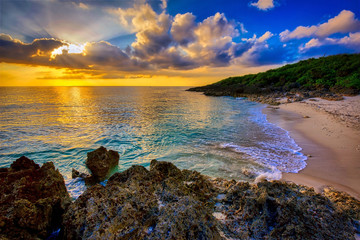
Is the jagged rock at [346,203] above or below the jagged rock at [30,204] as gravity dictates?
below

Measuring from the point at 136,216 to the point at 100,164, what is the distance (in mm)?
3740

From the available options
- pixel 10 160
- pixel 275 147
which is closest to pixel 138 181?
pixel 275 147

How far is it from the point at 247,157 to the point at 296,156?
83.5 inches

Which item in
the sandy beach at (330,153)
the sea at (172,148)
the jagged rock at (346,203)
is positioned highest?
the jagged rock at (346,203)

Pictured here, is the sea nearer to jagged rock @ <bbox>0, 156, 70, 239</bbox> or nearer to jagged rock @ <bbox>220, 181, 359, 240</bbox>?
jagged rock @ <bbox>0, 156, 70, 239</bbox>

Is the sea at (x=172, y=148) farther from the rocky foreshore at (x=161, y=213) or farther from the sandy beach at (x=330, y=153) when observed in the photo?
the rocky foreshore at (x=161, y=213)

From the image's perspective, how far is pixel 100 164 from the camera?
549 cm

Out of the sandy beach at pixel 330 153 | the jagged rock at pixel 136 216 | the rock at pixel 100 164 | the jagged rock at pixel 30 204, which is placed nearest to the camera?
the jagged rock at pixel 136 216


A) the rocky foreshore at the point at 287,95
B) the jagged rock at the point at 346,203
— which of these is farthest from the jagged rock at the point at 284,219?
the rocky foreshore at the point at 287,95

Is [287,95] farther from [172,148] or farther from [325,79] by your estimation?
[172,148]

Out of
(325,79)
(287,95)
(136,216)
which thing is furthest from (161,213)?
(325,79)

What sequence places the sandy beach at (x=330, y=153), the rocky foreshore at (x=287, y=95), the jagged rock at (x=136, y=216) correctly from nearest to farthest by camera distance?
the jagged rock at (x=136, y=216)
the sandy beach at (x=330, y=153)
the rocky foreshore at (x=287, y=95)

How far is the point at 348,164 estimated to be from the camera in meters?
6.07

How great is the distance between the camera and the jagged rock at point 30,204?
7.36 feet
